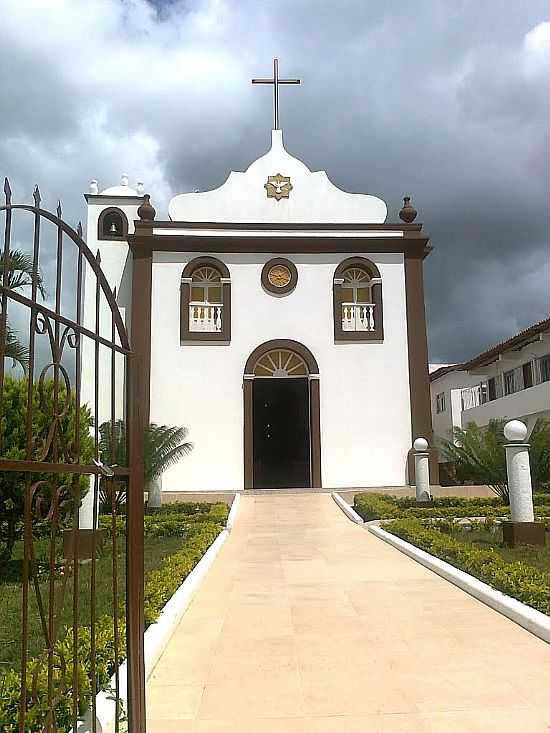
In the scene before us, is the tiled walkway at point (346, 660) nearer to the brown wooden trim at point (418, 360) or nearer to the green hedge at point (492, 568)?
the green hedge at point (492, 568)

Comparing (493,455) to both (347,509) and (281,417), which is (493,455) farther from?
(281,417)

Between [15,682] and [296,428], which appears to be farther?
[296,428]

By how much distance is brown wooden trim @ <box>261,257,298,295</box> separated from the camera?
18188 mm

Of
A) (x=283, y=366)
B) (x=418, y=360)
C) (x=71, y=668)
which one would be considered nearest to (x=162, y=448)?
(x=283, y=366)

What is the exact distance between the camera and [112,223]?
1927 cm

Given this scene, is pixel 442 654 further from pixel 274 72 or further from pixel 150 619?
pixel 274 72

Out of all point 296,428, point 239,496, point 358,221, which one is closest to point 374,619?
point 239,496

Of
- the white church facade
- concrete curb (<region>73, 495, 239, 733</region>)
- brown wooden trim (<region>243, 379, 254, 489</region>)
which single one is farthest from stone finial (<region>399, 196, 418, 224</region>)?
concrete curb (<region>73, 495, 239, 733</region>)

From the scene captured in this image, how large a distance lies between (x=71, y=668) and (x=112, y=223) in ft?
55.3

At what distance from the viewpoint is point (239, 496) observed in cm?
1580

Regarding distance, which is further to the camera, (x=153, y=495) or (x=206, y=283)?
(x=206, y=283)

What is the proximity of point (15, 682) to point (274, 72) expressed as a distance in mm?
20285

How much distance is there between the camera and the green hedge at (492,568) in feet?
18.2

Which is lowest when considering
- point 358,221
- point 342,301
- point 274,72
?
point 342,301
